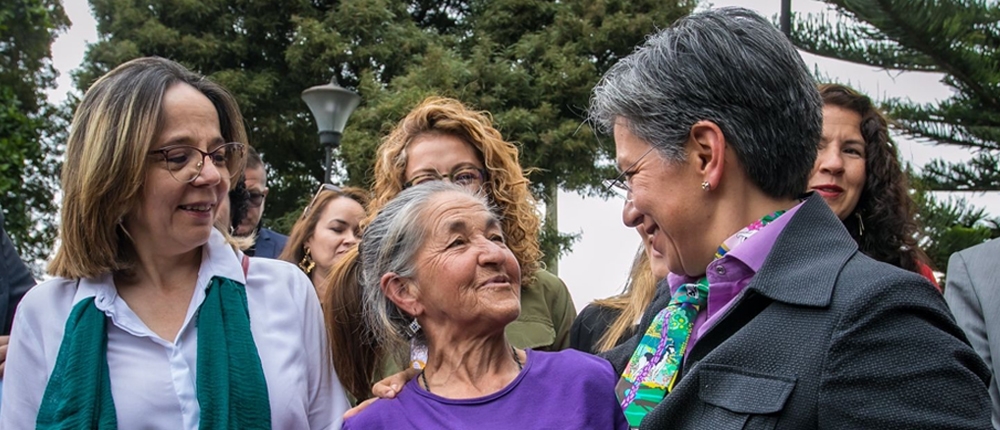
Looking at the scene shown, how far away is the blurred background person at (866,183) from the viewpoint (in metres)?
3.20

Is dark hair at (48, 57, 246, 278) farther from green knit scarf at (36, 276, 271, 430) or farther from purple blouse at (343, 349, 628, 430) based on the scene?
purple blouse at (343, 349, 628, 430)

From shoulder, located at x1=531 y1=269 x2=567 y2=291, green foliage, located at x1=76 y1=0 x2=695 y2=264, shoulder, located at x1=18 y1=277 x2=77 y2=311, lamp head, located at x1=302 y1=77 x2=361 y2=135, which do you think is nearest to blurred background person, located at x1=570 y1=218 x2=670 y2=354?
shoulder, located at x1=531 y1=269 x2=567 y2=291

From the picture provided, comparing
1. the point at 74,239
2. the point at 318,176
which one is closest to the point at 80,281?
the point at 74,239

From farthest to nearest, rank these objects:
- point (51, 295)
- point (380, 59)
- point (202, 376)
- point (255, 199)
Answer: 1. point (380, 59)
2. point (255, 199)
3. point (51, 295)
4. point (202, 376)

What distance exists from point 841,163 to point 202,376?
88.5 inches

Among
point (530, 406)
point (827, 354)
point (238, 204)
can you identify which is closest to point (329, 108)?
point (238, 204)

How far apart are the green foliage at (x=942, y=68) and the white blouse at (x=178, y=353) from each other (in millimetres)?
4963

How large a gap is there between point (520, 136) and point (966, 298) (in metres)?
10.2

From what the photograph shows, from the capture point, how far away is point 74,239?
8.14 feet

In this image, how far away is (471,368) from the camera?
101 inches

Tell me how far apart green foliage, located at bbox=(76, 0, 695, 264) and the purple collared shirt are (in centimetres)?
1048

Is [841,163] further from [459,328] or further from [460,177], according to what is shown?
[459,328]

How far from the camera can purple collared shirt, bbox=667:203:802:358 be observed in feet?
6.18

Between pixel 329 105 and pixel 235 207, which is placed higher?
pixel 329 105
